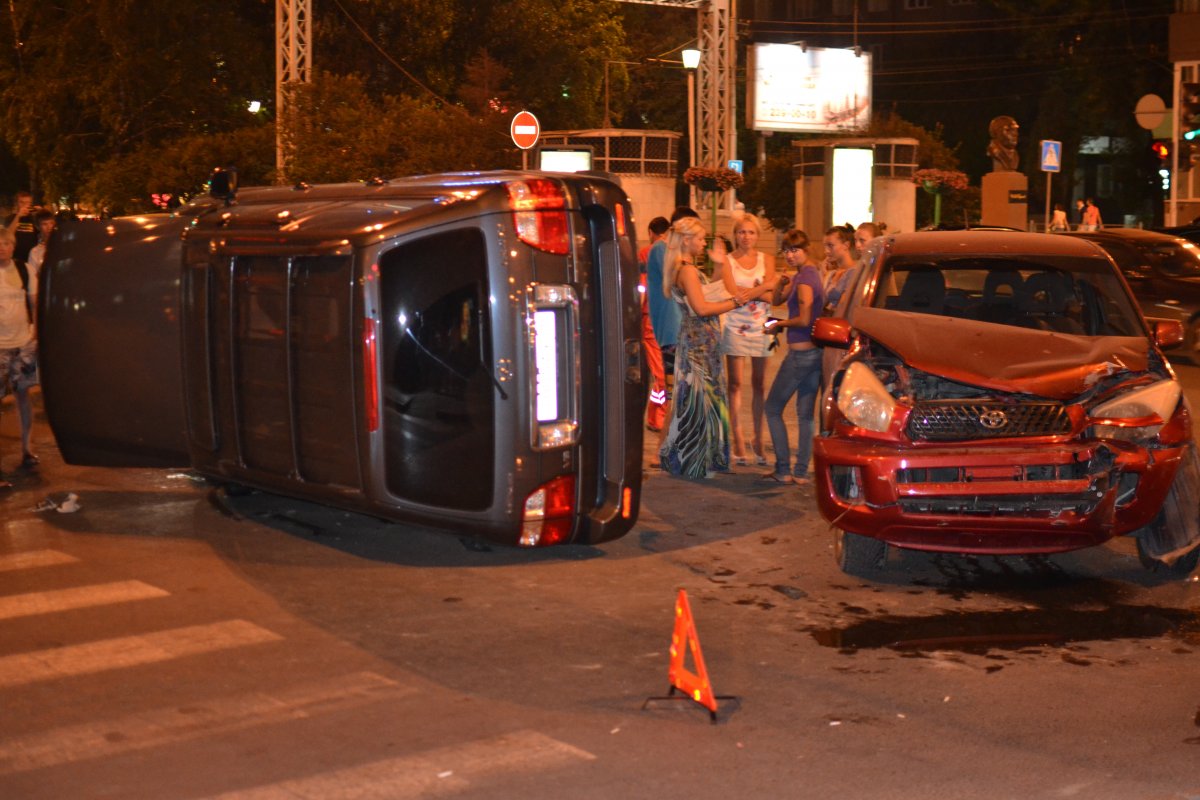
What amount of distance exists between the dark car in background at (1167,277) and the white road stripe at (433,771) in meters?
14.9

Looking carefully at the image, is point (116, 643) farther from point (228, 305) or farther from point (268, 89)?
point (268, 89)

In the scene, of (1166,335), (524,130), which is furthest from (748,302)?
(524,130)

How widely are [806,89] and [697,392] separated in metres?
42.8

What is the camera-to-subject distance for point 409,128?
91.0ft

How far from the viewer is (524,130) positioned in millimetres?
23938

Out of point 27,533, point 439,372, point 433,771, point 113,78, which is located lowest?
point 27,533

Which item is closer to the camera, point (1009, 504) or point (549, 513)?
point (1009, 504)

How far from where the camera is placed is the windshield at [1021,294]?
8.95 meters

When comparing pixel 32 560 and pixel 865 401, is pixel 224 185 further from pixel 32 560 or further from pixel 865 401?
pixel 865 401

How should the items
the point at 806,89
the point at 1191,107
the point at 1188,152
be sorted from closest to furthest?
the point at 1191,107, the point at 1188,152, the point at 806,89

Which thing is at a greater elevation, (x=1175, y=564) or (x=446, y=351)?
(x=446, y=351)

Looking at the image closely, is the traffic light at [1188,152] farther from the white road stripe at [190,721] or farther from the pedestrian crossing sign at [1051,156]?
the white road stripe at [190,721]

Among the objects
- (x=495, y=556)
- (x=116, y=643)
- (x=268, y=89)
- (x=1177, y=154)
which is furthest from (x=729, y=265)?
(x=268, y=89)

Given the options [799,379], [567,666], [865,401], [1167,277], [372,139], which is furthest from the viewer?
[372,139]
